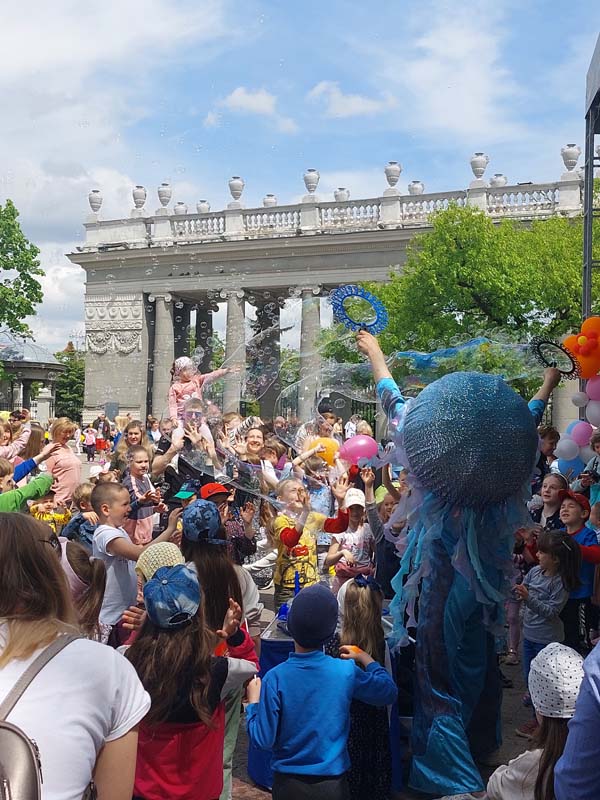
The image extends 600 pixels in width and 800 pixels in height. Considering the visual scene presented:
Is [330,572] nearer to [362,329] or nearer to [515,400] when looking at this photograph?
[362,329]

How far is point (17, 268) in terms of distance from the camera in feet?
128

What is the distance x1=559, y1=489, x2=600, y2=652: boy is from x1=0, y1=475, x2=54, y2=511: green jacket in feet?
12.1

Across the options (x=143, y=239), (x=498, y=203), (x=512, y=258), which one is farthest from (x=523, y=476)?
(x=143, y=239)

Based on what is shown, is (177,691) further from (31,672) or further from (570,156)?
(570,156)

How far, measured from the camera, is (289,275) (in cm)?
4378

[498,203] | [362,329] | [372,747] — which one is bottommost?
[372,747]

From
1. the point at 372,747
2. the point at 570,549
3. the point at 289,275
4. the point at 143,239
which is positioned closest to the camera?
the point at 372,747

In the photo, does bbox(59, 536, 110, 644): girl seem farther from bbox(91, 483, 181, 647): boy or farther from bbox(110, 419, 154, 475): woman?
bbox(110, 419, 154, 475): woman

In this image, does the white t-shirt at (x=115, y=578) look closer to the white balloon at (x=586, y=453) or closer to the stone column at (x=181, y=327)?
the white balloon at (x=586, y=453)

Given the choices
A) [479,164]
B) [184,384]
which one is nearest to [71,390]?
[479,164]

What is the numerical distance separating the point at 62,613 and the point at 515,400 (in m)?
3.04

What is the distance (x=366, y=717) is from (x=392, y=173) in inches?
1452

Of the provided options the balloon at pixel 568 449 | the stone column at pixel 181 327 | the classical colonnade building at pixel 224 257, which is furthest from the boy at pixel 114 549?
the stone column at pixel 181 327

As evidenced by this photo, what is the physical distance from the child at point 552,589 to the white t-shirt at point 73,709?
424 centimetres
